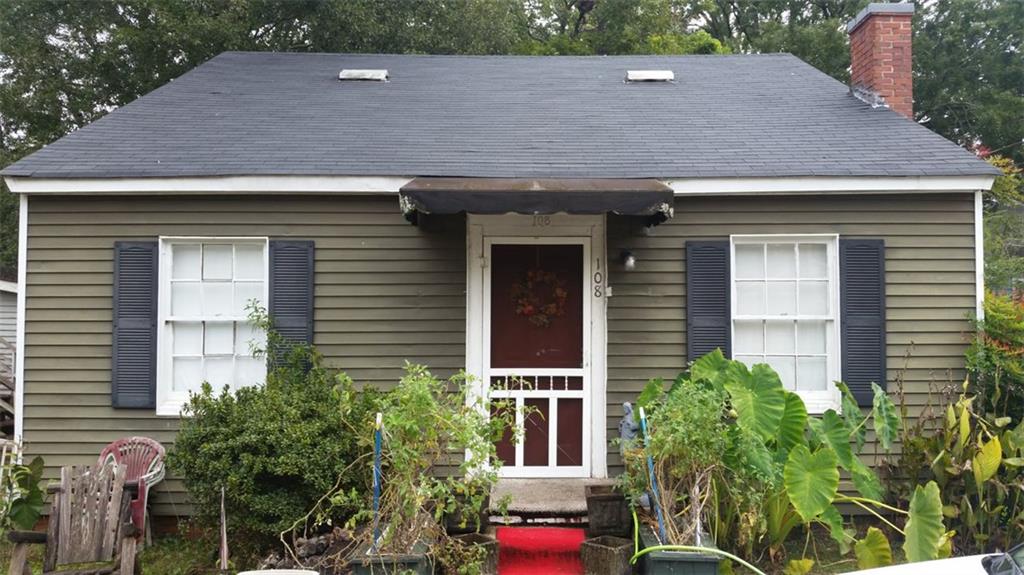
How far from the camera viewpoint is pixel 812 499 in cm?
477

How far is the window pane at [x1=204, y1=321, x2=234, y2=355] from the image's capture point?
21.5 feet

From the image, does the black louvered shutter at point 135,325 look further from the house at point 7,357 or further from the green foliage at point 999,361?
the green foliage at point 999,361

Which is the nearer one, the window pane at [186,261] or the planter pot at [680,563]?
the planter pot at [680,563]

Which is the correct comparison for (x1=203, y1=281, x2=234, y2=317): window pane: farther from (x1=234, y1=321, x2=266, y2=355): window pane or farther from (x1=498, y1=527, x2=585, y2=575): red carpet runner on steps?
(x1=498, y1=527, x2=585, y2=575): red carpet runner on steps

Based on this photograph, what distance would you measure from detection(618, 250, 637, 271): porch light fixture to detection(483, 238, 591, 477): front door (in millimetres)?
342

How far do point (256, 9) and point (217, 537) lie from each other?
13.8 m

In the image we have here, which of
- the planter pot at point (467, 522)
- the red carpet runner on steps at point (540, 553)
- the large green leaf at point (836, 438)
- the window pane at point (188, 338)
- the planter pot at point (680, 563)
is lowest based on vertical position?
the red carpet runner on steps at point (540, 553)

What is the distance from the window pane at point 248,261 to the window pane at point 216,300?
194mm

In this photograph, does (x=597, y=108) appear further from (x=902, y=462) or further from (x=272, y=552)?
(x=272, y=552)

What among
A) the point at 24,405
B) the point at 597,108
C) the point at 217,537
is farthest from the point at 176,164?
the point at 597,108

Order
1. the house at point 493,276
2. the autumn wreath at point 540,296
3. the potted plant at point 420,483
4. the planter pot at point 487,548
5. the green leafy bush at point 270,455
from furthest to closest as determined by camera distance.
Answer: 1. the autumn wreath at point 540,296
2. the house at point 493,276
3. the green leafy bush at point 270,455
4. the planter pot at point 487,548
5. the potted plant at point 420,483

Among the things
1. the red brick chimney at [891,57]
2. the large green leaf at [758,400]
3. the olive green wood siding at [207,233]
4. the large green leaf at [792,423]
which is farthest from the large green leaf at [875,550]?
the red brick chimney at [891,57]

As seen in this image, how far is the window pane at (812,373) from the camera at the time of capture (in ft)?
21.6

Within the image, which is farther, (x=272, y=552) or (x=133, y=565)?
(x=272, y=552)
